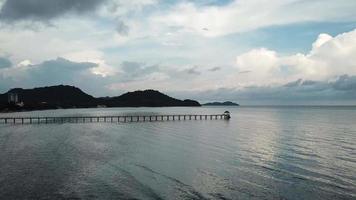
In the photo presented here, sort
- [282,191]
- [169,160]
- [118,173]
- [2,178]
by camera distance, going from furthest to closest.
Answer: [169,160] → [118,173] → [2,178] → [282,191]

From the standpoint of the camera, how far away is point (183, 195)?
21953mm

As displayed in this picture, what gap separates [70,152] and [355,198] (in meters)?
28.8

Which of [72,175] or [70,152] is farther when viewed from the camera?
[70,152]

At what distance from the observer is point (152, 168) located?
101 feet

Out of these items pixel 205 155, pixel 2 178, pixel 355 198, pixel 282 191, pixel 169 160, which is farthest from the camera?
pixel 205 155

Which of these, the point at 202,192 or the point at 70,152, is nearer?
the point at 202,192

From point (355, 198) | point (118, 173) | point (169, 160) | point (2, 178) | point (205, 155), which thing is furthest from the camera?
point (205, 155)

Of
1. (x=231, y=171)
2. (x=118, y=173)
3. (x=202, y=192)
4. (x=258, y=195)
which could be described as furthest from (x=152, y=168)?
(x=258, y=195)

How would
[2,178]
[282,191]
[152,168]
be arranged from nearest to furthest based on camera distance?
[282,191] < [2,178] < [152,168]

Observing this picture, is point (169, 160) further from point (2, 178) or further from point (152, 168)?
point (2, 178)

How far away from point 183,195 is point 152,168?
9.08 metres

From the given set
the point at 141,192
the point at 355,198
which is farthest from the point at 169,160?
the point at 355,198

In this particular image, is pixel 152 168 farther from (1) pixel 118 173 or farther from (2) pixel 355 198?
(2) pixel 355 198

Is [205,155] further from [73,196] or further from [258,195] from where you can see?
[73,196]
